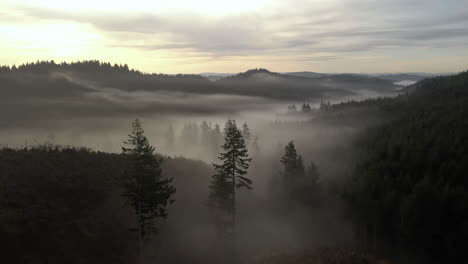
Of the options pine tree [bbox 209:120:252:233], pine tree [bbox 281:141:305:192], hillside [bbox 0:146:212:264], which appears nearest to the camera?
hillside [bbox 0:146:212:264]

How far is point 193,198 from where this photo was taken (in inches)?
1962

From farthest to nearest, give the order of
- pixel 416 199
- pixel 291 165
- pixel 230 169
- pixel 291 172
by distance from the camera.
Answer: pixel 291 172, pixel 291 165, pixel 416 199, pixel 230 169

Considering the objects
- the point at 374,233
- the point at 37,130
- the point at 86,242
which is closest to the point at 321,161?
the point at 374,233

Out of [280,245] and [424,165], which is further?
[424,165]

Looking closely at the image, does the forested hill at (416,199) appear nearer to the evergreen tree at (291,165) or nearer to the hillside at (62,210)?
the evergreen tree at (291,165)

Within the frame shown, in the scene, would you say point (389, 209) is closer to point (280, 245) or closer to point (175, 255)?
point (280, 245)

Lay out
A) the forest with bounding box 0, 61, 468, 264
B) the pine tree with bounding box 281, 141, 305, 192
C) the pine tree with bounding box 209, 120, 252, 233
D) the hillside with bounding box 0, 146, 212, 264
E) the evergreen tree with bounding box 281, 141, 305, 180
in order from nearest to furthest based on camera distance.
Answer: the hillside with bounding box 0, 146, 212, 264
the forest with bounding box 0, 61, 468, 264
the pine tree with bounding box 209, 120, 252, 233
the pine tree with bounding box 281, 141, 305, 192
the evergreen tree with bounding box 281, 141, 305, 180

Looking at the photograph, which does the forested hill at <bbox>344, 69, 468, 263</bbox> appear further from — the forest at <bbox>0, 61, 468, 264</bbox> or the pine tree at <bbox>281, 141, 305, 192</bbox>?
the pine tree at <bbox>281, 141, 305, 192</bbox>

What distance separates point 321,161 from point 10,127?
17440cm

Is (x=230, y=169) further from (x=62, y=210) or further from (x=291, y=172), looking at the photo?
(x=62, y=210)

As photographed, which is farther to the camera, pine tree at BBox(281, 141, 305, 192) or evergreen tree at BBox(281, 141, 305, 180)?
evergreen tree at BBox(281, 141, 305, 180)

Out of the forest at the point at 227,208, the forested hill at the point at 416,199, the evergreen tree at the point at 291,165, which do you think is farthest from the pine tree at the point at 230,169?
the forested hill at the point at 416,199

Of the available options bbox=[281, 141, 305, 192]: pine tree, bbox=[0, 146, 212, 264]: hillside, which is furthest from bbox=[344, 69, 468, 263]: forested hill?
bbox=[0, 146, 212, 264]: hillside

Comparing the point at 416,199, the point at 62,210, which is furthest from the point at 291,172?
the point at 62,210
